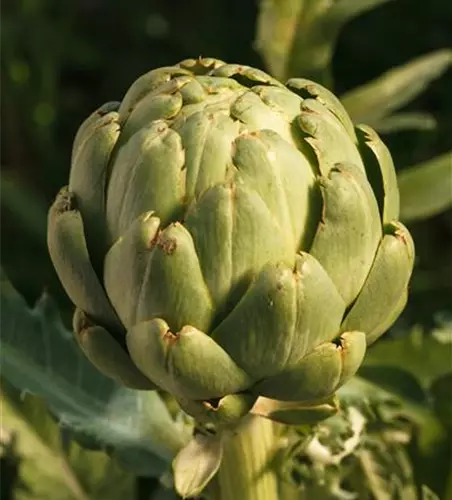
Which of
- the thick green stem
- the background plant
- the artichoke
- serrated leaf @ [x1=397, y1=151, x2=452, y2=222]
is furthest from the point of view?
serrated leaf @ [x1=397, y1=151, x2=452, y2=222]

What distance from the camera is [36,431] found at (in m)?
1.03

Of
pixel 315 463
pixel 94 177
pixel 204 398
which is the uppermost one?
pixel 94 177

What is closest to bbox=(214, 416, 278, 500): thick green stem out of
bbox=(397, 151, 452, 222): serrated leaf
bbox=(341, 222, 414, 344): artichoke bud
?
bbox=(341, 222, 414, 344): artichoke bud

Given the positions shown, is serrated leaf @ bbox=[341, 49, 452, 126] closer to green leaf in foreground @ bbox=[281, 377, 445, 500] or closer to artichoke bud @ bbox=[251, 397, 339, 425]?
green leaf in foreground @ bbox=[281, 377, 445, 500]

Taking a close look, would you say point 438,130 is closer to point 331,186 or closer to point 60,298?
point 60,298

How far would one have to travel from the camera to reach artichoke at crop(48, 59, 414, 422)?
2.35 ft

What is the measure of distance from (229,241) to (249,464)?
0.22 m

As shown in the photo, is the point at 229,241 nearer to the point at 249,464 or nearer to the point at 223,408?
the point at 223,408

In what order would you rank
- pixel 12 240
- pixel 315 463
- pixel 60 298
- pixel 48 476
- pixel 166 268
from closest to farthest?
pixel 166 268 < pixel 315 463 < pixel 48 476 < pixel 60 298 < pixel 12 240

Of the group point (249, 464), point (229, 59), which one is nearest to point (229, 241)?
point (249, 464)

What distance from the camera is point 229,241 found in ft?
2.35

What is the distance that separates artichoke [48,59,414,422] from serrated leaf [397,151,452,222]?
0.41 meters

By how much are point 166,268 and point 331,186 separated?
0.37ft

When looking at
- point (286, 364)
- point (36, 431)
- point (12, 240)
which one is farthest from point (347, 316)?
point (12, 240)
